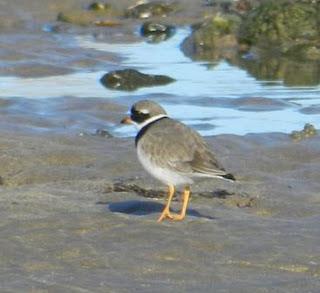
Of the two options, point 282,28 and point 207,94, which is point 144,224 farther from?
point 282,28

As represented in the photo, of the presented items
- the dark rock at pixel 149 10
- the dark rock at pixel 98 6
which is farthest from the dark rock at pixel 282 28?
the dark rock at pixel 98 6

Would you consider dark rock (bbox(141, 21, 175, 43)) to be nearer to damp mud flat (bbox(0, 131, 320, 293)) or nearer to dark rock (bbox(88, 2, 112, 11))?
dark rock (bbox(88, 2, 112, 11))

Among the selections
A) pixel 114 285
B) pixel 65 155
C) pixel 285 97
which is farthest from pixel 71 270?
pixel 285 97

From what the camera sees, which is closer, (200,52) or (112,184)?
(112,184)

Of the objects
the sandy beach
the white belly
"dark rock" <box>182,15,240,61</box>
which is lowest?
"dark rock" <box>182,15,240,61</box>

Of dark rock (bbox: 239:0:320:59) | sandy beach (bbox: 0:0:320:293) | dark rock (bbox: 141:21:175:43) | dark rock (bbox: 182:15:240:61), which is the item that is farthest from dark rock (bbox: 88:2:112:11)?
sandy beach (bbox: 0:0:320:293)

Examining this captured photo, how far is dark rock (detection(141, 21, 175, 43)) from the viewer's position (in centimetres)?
1766

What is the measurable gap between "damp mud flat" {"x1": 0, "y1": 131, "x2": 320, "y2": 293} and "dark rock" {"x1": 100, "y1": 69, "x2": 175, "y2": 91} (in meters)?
3.17

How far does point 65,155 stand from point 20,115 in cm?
196

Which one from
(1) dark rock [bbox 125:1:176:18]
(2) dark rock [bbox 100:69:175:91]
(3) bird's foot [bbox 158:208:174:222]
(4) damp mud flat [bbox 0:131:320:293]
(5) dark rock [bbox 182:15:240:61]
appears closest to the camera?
(4) damp mud flat [bbox 0:131:320:293]

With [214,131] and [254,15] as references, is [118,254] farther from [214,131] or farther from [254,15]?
[254,15]

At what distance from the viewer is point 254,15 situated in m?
17.0

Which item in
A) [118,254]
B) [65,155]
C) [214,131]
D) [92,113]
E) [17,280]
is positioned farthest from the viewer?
[92,113]

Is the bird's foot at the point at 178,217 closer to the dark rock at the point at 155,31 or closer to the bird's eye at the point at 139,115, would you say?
the bird's eye at the point at 139,115
